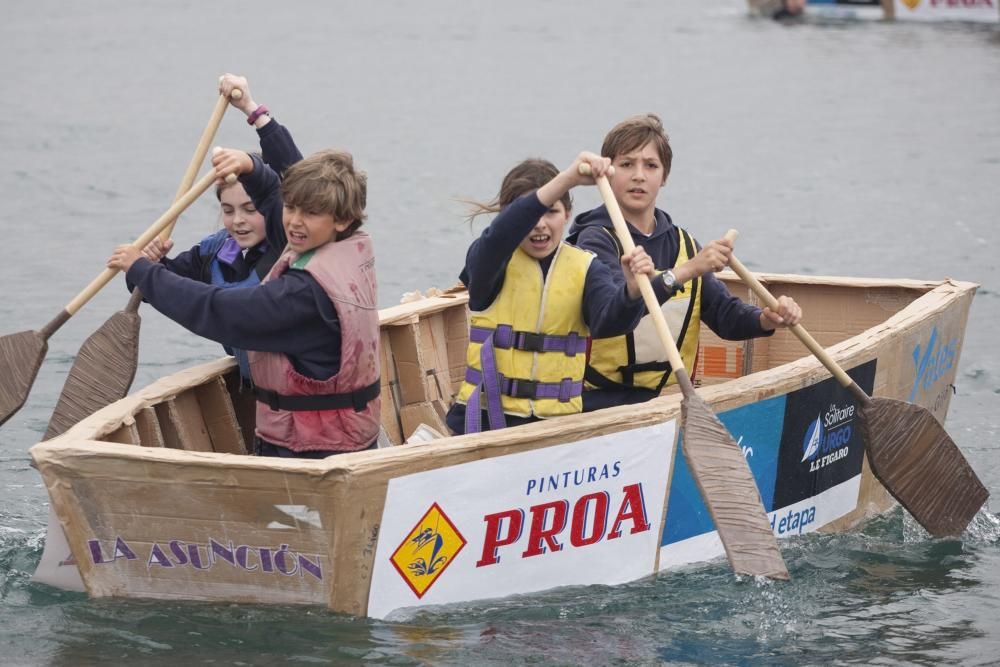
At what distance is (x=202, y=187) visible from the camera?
5.75 m

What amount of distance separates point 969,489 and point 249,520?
313 centimetres

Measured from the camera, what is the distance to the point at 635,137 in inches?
238

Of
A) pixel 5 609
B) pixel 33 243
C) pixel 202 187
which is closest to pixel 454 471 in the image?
pixel 202 187

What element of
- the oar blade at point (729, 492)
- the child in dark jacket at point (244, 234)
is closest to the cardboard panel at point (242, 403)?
the child in dark jacket at point (244, 234)

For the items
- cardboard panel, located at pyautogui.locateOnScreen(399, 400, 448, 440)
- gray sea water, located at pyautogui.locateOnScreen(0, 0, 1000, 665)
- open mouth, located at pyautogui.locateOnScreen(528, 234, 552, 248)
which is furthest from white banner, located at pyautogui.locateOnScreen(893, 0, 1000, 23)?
open mouth, located at pyautogui.locateOnScreen(528, 234, 552, 248)

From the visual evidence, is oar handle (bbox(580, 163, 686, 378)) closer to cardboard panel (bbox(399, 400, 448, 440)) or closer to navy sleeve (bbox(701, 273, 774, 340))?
navy sleeve (bbox(701, 273, 774, 340))

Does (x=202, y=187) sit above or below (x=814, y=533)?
above

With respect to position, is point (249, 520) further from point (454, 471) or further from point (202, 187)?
point (202, 187)

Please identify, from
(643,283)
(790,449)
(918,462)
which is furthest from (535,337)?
(918,462)

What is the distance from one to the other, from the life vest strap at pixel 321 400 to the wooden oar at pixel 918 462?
1676mm

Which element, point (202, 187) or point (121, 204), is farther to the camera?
point (121, 204)

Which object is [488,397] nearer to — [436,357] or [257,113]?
[257,113]

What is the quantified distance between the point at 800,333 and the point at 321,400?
181 cm

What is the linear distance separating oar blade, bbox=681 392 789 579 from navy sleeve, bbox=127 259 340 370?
1.28 meters
